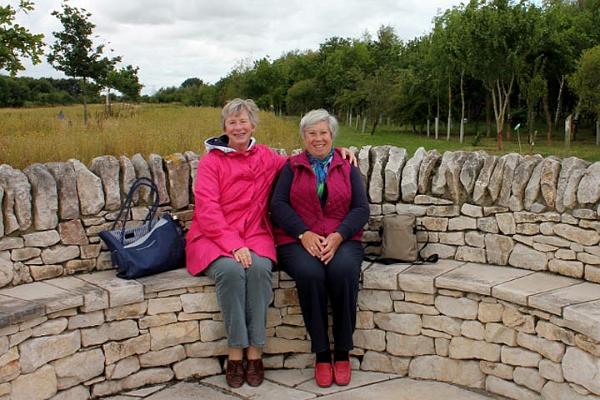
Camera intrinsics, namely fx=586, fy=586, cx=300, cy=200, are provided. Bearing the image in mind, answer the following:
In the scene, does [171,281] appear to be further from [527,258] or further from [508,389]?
[527,258]

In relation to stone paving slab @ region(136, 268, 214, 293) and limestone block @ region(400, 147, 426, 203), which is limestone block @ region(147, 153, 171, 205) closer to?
stone paving slab @ region(136, 268, 214, 293)

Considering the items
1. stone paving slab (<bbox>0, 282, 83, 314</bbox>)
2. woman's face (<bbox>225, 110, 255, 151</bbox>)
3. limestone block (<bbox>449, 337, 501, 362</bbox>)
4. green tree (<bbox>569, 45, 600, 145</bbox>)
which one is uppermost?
green tree (<bbox>569, 45, 600, 145</bbox>)

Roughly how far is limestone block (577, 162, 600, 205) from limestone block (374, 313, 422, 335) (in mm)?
1276

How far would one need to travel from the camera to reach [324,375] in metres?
3.67

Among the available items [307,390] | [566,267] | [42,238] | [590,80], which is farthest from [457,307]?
[590,80]

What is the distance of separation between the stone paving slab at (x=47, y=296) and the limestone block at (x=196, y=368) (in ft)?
2.69

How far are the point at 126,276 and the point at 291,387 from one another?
4.21ft

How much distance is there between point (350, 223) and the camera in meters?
3.77

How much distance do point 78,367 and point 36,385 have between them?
0.25 m

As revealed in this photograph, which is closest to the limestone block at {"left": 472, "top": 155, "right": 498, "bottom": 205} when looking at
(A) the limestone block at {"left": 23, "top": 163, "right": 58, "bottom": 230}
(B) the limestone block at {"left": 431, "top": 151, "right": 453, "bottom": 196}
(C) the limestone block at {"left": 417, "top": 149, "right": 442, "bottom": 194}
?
(B) the limestone block at {"left": 431, "top": 151, "right": 453, "bottom": 196}

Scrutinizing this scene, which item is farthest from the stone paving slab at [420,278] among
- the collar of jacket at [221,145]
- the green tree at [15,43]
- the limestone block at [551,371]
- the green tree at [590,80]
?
the green tree at [590,80]

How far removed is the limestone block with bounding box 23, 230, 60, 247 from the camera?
3756 mm

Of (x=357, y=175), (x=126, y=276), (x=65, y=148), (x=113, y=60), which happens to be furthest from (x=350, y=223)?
(x=113, y=60)

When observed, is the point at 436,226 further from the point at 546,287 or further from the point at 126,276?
the point at 126,276
